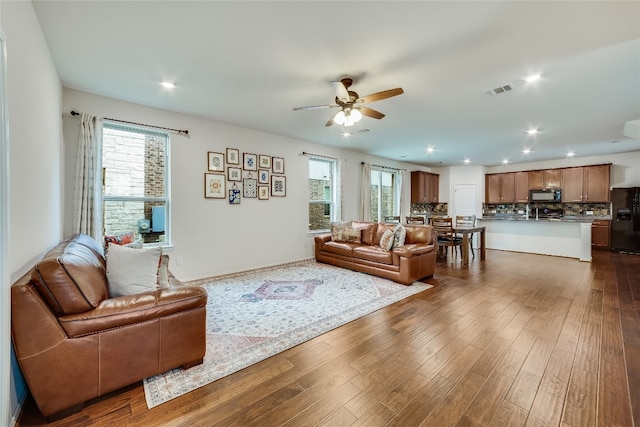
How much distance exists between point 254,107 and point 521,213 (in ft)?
28.9

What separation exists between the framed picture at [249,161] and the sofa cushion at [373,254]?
7.97 feet

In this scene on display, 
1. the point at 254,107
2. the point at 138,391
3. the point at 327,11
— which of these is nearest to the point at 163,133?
the point at 254,107

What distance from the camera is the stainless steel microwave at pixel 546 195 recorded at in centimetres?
762

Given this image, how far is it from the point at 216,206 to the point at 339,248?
238 cm

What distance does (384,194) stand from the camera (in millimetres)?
8148

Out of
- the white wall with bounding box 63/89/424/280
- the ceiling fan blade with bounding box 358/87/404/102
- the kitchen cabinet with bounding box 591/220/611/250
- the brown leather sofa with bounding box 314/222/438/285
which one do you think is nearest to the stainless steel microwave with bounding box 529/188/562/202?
the kitchen cabinet with bounding box 591/220/611/250

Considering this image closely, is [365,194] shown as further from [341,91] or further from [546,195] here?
[546,195]

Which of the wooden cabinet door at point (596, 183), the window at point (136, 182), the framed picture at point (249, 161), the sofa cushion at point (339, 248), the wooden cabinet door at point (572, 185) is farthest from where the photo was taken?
the wooden cabinet door at point (572, 185)

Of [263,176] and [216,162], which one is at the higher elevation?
[216,162]

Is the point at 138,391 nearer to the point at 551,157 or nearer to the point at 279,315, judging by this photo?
the point at 279,315

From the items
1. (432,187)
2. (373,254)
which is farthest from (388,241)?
(432,187)

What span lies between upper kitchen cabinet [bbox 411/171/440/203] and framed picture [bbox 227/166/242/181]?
586 centimetres

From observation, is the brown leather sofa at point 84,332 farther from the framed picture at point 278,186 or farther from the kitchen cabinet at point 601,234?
the kitchen cabinet at point 601,234

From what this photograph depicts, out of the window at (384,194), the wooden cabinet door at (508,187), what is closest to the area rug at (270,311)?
the window at (384,194)
